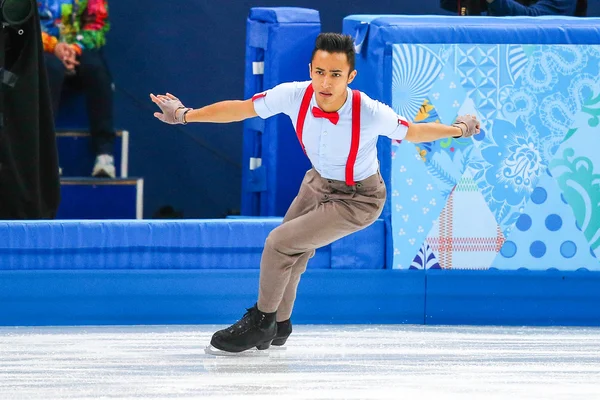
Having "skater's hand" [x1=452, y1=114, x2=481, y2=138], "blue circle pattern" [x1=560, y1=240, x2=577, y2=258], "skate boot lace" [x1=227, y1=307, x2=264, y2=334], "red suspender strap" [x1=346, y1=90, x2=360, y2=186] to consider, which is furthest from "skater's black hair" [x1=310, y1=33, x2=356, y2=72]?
"blue circle pattern" [x1=560, y1=240, x2=577, y2=258]

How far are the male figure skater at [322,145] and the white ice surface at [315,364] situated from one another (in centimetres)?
18

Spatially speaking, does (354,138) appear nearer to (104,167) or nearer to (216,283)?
(216,283)

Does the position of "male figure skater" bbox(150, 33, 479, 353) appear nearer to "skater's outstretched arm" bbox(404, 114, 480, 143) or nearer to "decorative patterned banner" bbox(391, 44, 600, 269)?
"skater's outstretched arm" bbox(404, 114, 480, 143)

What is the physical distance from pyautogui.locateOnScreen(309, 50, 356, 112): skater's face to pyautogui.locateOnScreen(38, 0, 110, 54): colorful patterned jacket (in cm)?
240

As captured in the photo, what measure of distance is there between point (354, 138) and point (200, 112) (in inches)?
18.9

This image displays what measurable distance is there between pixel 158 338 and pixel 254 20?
1.61 m

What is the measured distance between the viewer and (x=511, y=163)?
16.0 feet

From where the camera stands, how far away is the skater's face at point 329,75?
12.8 ft

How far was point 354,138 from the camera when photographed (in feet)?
13.1

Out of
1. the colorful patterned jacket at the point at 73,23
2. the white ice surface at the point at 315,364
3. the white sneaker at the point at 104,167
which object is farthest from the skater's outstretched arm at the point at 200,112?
the colorful patterned jacket at the point at 73,23

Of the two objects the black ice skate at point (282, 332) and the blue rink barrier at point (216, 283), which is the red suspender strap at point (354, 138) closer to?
the black ice skate at point (282, 332)

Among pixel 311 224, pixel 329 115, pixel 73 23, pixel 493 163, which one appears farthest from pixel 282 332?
pixel 73 23

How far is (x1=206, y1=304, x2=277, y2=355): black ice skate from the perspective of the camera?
4074 millimetres

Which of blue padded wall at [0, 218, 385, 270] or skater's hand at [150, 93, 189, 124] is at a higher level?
skater's hand at [150, 93, 189, 124]
